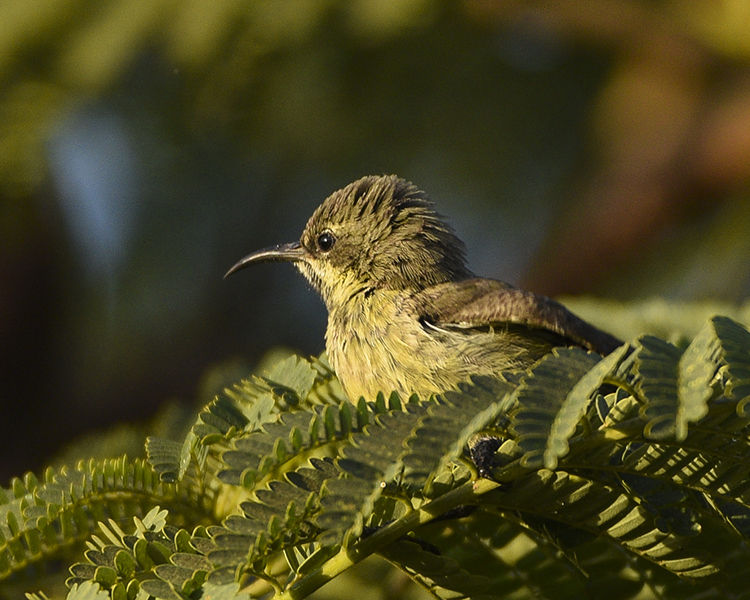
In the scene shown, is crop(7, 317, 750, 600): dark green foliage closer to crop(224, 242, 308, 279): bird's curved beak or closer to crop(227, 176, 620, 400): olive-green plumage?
crop(227, 176, 620, 400): olive-green plumage

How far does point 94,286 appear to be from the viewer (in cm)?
641

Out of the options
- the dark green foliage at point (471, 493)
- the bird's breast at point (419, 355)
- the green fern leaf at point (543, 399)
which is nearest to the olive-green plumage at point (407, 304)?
the bird's breast at point (419, 355)

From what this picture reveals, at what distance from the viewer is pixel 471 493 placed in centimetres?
199

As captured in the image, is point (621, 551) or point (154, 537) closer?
point (154, 537)

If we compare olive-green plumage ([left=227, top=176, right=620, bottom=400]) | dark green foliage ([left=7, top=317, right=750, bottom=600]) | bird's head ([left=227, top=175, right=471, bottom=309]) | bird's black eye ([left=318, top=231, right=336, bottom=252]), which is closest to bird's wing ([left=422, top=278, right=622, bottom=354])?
olive-green plumage ([left=227, top=176, right=620, bottom=400])

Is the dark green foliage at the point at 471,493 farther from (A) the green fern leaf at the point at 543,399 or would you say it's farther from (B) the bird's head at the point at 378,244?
(B) the bird's head at the point at 378,244

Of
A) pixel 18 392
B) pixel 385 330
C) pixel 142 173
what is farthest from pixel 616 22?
pixel 18 392

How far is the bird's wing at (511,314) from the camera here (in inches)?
119

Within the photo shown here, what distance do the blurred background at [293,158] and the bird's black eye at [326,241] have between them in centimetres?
72

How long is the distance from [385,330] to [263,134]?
330cm

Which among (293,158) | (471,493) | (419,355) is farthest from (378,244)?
(293,158)

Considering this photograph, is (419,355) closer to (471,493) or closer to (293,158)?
(471,493)

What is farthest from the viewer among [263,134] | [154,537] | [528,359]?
[263,134]

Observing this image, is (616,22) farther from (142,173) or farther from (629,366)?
(629,366)
